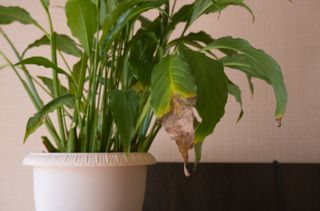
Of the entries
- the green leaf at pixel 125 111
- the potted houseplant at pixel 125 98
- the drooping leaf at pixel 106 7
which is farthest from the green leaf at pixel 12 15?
the green leaf at pixel 125 111

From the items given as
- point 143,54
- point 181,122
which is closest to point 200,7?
point 143,54

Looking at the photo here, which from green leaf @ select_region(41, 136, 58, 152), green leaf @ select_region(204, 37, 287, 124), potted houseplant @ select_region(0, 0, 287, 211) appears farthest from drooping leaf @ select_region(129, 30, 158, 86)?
green leaf @ select_region(41, 136, 58, 152)

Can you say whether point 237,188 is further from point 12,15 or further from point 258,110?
point 12,15

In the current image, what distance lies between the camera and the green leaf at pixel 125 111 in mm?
407

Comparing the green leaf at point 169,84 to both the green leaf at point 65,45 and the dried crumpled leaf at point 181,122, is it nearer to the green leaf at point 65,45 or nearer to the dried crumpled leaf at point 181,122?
the dried crumpled leaf at point 181,122

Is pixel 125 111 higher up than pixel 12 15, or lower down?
lower down

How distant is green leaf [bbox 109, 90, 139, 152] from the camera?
1.34 feet

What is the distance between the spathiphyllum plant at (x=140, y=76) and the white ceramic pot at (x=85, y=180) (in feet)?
0.12

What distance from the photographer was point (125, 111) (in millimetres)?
423

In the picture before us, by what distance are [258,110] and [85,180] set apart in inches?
25.1

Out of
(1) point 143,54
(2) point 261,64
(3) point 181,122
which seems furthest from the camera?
(1) point 143,54

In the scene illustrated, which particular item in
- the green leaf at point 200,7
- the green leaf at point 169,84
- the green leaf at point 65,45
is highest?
the green leaf at point 200,7

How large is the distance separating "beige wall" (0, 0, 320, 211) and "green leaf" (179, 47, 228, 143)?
21.5 inches

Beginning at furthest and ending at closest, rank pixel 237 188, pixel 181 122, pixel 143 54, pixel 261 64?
pixel 237 188, pixel 143 54, pixel 261 64, pixel 181 122
